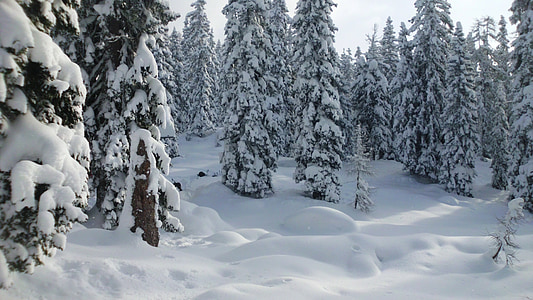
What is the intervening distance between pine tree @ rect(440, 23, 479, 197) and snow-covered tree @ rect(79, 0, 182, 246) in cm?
2568

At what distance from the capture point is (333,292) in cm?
709

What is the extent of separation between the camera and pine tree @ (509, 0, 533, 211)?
70.9 feet

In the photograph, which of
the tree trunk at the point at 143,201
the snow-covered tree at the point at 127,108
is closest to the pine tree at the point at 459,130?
the snow-covered tree at the point at 127,108

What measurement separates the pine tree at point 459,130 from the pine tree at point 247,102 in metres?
16.1

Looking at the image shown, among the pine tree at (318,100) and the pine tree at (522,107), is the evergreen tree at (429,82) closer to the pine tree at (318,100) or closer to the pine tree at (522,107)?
the pine tree at (522,107)

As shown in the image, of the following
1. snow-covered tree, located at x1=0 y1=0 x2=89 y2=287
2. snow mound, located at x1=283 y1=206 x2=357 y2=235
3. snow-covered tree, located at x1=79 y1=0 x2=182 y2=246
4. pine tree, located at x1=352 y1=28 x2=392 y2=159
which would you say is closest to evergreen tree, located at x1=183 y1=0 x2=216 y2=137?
pine tree, located at x1=352 y1=28 x2=392 y2=159

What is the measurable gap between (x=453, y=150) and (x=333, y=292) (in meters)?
25.5

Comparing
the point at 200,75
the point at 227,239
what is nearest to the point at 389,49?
the point at 200,75

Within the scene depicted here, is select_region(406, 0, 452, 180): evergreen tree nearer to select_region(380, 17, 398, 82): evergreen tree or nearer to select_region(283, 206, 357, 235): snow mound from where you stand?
select_region(380, 17, 398, 82): evergreen tree

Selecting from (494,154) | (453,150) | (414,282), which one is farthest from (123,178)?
(494,154)

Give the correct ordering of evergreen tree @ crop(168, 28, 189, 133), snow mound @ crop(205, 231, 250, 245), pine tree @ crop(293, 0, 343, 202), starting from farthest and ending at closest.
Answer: evergreen tree @ crop(168, 28, 189, 133) → pine tree @ crop(293, 0, 343, 202) → snow mound @ crop(205, 231, 250, 245)

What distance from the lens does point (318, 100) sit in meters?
22.2

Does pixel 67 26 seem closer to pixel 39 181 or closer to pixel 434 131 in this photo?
pixel 39 181

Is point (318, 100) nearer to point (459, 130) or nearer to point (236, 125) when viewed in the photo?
point (236, 125)
